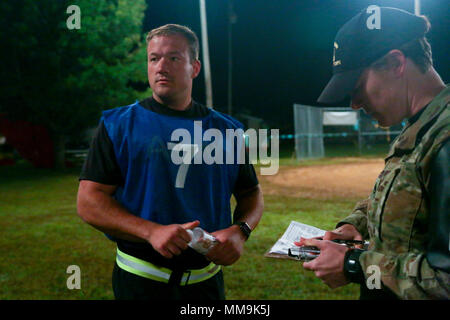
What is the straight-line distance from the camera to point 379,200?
169 centimetres

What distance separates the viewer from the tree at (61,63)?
2053 centimetres

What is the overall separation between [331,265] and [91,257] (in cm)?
493

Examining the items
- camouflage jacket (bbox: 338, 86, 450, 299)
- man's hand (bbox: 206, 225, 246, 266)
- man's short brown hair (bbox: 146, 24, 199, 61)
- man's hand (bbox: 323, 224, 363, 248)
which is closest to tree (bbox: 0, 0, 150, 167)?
man's short brown hair (bbox: 146, 24, 199, 61)

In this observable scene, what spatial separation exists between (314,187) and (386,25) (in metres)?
10.9

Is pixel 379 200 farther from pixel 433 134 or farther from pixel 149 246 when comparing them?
pixel 149 246

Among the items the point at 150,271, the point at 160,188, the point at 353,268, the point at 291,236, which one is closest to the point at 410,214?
the point at 353,268

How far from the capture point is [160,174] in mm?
2256

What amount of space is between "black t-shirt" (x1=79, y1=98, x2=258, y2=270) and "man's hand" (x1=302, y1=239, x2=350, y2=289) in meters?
0.79

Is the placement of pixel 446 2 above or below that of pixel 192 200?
above

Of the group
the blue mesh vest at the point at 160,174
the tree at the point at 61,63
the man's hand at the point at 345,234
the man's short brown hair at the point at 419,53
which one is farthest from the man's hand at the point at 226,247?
the tree at the point at 61,63

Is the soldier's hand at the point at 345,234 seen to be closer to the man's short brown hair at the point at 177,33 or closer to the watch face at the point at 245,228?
the watch face at the point at 245,228

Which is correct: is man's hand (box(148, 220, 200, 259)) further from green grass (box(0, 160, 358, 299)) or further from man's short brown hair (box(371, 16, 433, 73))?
green grass (box(0, 160, 358, 299))

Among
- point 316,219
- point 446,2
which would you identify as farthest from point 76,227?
point 446,2

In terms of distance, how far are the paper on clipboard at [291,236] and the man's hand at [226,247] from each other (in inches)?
8.2
